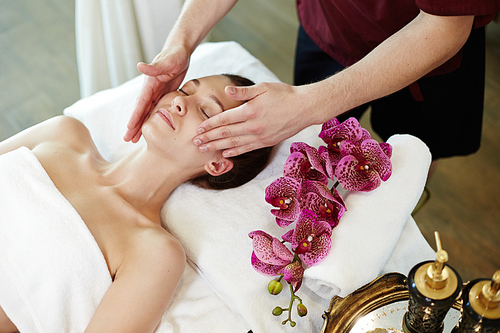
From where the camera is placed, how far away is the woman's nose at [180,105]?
54.9 inches

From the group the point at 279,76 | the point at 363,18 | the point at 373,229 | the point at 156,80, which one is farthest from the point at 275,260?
the point at 279,76

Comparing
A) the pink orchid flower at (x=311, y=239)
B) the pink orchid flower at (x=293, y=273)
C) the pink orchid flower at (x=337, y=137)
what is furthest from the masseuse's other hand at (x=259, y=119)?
the pink orchid flower at (x=293, y=273)

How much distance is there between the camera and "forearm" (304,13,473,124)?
121 centimetres

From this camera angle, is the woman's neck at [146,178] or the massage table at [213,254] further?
the woman's neck at [146,178]

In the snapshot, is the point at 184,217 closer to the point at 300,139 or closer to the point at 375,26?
the point at 300,139

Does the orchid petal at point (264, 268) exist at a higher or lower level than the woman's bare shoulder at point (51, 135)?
lower

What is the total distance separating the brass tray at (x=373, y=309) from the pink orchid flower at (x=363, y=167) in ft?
0.85

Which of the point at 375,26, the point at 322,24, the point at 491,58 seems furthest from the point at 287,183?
the point at 491,58

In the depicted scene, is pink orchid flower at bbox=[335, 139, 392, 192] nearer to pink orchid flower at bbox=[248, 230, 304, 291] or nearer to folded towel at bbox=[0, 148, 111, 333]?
pink orchid flower at bbox=[248, 230, 304, 291]

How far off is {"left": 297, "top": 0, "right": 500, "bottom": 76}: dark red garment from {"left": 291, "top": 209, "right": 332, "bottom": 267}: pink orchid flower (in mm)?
603

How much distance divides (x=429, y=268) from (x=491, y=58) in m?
2.49

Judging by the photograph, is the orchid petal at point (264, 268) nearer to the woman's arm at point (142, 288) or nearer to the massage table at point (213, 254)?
the massage table at point (213, 254)

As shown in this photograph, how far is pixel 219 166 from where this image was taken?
4.94 feet

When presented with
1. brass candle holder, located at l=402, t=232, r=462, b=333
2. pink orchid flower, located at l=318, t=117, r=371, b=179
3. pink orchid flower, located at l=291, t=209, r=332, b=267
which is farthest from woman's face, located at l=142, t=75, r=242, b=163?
brass candle holder, located at l=402, t=232, r=462, b=333
